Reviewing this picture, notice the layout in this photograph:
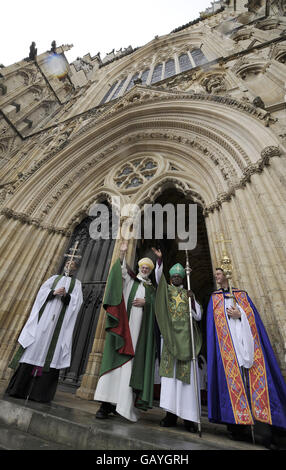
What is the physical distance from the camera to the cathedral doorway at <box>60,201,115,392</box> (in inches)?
181

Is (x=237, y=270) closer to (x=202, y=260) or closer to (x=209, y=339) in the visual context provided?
(x=209, y=339)

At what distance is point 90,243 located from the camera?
254 inches

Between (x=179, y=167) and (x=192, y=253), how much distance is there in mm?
5181

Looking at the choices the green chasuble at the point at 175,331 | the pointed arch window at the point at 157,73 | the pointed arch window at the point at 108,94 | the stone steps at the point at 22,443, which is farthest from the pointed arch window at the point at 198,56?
the stone steps at the point at 22,443

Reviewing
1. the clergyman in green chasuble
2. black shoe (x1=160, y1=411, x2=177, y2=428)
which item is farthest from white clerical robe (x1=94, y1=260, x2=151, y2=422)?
black shoe (x1=160, y1=411, x2=177, y2=428)

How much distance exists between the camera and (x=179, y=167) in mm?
6473

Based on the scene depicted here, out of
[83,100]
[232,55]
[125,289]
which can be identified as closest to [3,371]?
[125,289]

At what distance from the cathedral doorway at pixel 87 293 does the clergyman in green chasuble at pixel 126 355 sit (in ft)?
7.82

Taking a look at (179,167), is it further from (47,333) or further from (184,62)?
(184,62)

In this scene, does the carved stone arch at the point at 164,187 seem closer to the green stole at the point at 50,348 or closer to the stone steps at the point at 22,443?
the green stole at the point at 50,348

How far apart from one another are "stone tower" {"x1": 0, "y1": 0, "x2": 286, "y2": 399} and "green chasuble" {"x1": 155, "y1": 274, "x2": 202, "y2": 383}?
1.02 meters

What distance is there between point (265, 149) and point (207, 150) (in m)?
1.85

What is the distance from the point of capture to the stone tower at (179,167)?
3588 millimetres

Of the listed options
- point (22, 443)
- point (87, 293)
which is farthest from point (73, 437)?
point (87, 293)
